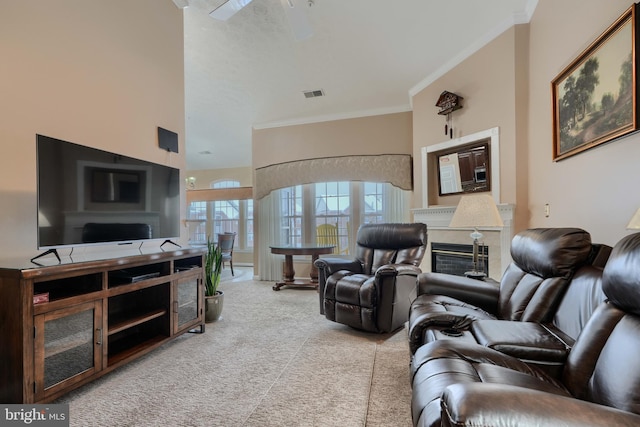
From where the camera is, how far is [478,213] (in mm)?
2496

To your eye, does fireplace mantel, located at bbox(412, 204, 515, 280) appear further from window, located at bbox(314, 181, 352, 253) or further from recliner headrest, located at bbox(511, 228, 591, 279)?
window, located at bbox(314, 181, 352, 253)

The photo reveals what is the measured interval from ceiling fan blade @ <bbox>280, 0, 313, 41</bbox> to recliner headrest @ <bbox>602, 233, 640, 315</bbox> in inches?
94.2

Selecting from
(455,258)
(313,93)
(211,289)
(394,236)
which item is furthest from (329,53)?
(211,289)

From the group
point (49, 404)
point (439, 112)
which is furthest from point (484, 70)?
point (49, 404)

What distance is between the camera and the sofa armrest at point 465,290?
2127 millimetres

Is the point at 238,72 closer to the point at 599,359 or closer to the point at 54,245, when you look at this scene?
the point at 54,245

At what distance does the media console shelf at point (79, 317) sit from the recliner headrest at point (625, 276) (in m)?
2.50

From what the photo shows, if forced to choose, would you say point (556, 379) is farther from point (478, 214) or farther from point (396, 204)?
point (396, 204)

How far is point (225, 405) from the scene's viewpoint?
1.73m

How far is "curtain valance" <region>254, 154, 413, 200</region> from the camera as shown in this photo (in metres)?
4.64

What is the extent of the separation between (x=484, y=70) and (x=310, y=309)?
3313mm

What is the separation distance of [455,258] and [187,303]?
2988mm

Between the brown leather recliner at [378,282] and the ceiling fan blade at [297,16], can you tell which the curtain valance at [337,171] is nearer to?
the brown leather recliner at [378,282]

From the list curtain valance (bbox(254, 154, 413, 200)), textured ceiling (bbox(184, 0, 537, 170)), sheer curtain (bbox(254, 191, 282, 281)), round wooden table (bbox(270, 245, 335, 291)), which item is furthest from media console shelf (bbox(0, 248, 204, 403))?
curtain valance (bbox(254, 154, 413, 200))
